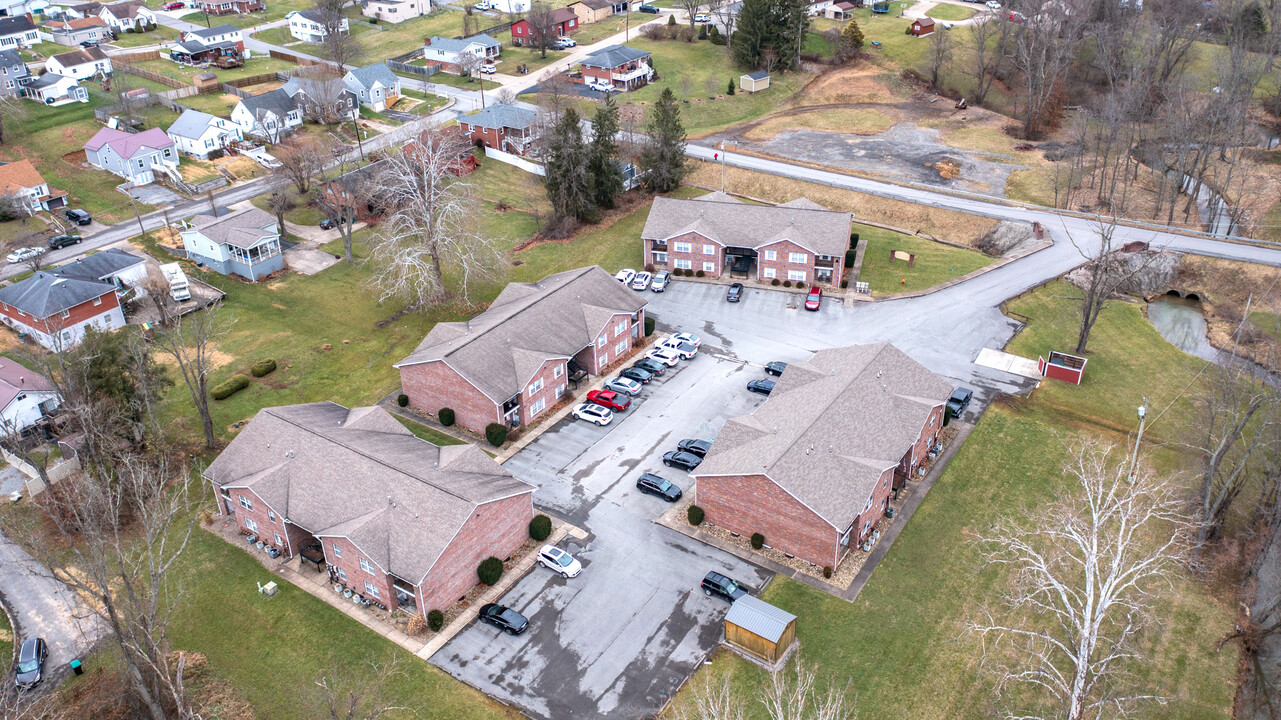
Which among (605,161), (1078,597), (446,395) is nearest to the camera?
(1078,597)

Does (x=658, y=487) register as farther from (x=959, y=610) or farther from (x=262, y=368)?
(x=262, y=368)

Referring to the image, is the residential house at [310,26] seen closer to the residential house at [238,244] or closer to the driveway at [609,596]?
the residential house at [238,244]

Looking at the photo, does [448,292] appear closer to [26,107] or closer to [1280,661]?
[1280,661]

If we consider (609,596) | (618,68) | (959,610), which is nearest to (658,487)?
(609,596)

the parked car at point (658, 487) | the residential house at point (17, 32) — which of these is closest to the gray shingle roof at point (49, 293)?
the parked car at point (658, 487)

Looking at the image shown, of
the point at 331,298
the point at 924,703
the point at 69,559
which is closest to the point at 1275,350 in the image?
the point at 924,703

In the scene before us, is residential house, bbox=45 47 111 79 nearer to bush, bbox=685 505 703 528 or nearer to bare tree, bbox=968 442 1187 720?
bush, bbox=685 505 703 528
